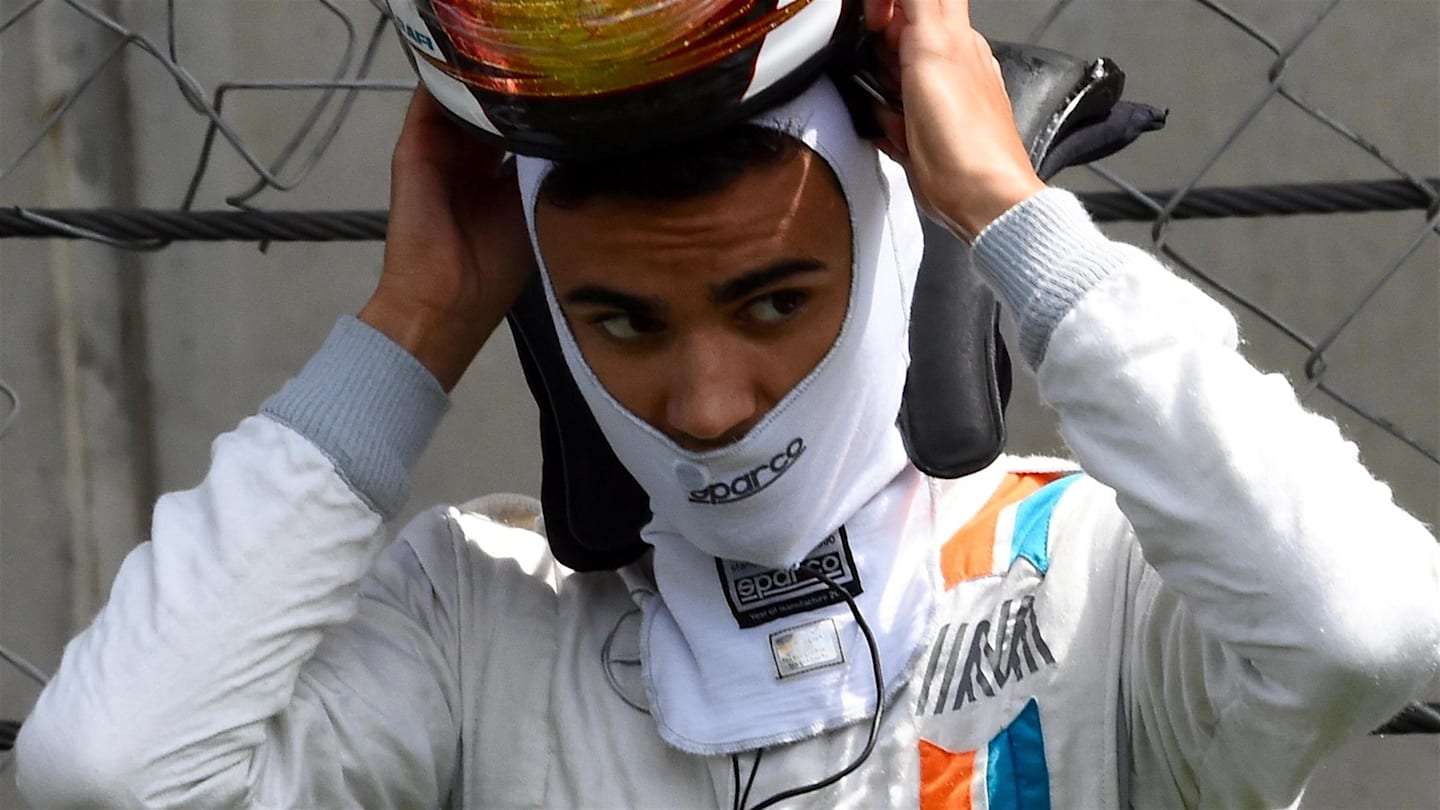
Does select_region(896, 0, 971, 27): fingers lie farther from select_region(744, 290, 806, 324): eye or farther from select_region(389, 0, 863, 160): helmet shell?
select_region(744, 290, 806, 324): eye

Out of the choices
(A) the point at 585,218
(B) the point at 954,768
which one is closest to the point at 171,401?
(A) the point at 585,218

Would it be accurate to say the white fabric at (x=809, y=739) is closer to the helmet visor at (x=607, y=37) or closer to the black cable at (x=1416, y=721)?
the helmet visor at (x=607, y=37)

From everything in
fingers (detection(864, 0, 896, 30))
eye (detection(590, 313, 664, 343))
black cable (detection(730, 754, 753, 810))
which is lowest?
black cable (detection(730, 754, 753, 810))

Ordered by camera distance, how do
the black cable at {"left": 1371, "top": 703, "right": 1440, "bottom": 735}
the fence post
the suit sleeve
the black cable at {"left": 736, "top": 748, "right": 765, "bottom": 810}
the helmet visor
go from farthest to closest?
the fence post < the black cable at {"left": 1371, "top": 703, "right": 1440, "bottom": 735} < the black cable at {"left": 736, "top": 748, "right": 765, "bottom": 810} < the helmet visor < the suit sleeve

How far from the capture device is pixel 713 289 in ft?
4.40

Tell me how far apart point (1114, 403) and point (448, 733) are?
1.90 ft

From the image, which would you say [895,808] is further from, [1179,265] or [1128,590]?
[1179,265]

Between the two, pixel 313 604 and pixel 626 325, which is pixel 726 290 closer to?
pixel 626 325

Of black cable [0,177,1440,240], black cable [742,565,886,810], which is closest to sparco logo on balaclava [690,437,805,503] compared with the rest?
black cable [742,565,886,810]

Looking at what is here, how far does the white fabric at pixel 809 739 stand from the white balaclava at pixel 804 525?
30mm

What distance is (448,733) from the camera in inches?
59.0

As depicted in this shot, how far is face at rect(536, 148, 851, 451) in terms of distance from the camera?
134 cm

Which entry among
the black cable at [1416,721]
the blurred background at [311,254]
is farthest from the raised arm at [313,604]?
the black cable at [1416,721]

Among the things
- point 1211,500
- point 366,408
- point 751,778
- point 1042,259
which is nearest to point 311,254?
point 366,408
